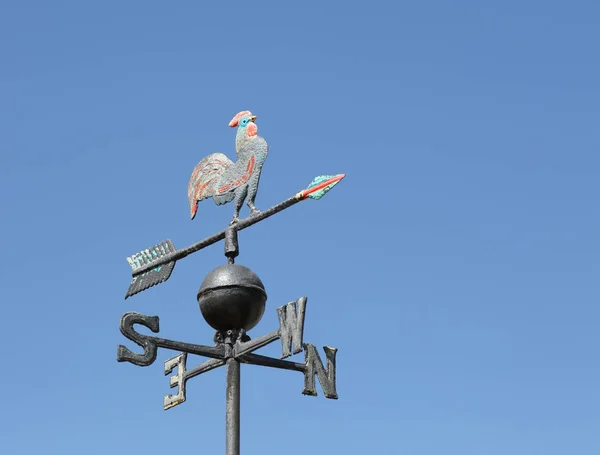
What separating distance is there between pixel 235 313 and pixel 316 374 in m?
0.63

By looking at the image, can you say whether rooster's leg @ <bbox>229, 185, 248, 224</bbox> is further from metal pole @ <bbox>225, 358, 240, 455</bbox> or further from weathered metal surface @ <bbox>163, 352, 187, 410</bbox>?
metal pole @ <bbox>225, 358, 240, 455</bbox>

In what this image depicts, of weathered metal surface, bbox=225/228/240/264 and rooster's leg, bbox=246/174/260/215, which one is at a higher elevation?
rooster's leg, bbox=246/174/260/215

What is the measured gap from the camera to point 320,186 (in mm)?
6117

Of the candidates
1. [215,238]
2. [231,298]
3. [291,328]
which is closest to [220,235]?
[215,238]

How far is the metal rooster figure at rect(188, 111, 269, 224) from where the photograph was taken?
22.0 feet

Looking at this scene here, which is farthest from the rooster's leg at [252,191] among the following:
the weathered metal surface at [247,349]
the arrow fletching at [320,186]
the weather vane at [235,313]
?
the weathered metal surface at [247,349]

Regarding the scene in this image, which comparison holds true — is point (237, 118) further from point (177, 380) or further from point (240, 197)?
point (177, 380)

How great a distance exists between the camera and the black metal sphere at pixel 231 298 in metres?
6.02

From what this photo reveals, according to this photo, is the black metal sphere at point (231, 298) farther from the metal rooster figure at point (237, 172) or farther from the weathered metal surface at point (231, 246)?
the metal rooster figure at point (237, 172)

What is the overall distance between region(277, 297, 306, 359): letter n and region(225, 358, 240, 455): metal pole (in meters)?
0.38

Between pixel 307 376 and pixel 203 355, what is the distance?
23.9 inches

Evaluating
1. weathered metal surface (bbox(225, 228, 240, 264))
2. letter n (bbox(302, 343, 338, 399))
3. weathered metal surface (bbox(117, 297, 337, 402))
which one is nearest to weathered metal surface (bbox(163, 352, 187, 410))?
weathered metal surface (bbox(117, 297, 337, 402))

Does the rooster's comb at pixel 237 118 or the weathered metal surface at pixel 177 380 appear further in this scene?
the rooster's comb at pixel 237 118

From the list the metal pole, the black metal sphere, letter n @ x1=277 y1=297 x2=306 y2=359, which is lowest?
the metal pole
